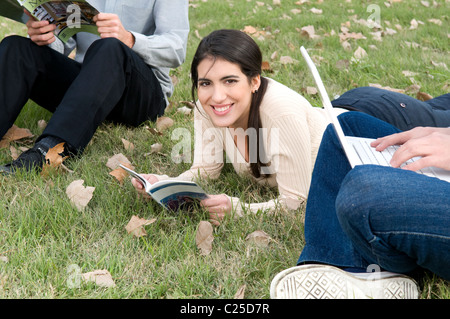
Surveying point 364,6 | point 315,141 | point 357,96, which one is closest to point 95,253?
point 315,141

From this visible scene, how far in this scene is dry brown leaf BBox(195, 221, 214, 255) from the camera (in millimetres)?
1769

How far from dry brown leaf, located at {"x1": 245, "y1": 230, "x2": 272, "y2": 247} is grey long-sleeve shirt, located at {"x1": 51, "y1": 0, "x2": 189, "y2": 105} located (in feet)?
4.68

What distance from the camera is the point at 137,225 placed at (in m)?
1.87

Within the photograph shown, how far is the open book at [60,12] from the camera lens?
2.36 m

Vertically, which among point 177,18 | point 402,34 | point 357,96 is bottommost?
point 402,34

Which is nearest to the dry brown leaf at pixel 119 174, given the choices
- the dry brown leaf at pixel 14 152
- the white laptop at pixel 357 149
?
the dry brown leaf at pixel 14 152

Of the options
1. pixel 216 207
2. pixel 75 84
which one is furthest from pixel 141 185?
pixel 75 84

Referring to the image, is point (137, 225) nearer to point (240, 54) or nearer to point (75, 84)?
point (240, 54)

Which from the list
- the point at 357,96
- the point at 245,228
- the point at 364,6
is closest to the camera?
the point at 245,228

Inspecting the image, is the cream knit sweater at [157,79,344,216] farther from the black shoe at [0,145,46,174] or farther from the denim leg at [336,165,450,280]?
the black shoe at [0,145,46,174]

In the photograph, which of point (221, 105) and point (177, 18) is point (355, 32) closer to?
point (177, 18)

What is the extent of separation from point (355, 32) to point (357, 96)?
243cm

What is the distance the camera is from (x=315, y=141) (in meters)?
2.22

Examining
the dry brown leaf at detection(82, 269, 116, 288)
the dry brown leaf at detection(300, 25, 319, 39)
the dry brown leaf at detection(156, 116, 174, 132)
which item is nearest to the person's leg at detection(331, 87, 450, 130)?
the dry brown leaf at detection(156, 116, 174, 132)
